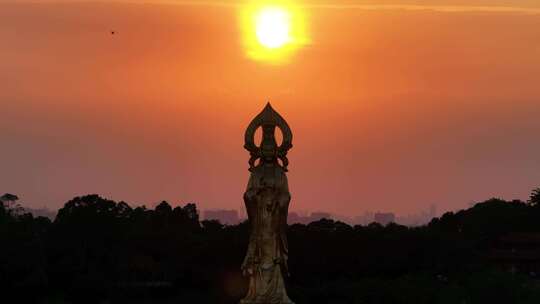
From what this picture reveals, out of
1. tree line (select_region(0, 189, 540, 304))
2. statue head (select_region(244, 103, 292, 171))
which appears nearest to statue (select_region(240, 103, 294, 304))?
statue head (select_region(244, 103, 292, 171))

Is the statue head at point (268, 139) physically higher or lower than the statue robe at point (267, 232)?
higher

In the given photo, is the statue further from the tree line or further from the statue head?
the tree line

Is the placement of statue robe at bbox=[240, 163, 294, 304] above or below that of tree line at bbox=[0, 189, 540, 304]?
below

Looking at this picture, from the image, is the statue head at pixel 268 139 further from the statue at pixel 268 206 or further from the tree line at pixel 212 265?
the tree line at pixel 212 265

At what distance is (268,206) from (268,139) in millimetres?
1152

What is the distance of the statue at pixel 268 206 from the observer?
70.9ft

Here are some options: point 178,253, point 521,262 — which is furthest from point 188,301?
point 521,262

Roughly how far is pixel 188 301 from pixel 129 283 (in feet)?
21.3

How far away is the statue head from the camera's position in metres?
21.7

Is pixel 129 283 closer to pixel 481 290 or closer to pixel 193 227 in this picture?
pixel 481 290

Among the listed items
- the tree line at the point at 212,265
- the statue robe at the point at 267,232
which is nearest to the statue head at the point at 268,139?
the statue robe at the point at 267,232

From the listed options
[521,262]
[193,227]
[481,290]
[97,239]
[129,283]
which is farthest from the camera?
[193,227]

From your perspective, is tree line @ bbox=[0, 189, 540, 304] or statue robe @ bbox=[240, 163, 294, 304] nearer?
statue robe @ bbox=[240, 163, 294, 304]

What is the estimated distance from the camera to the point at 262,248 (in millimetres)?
21719
